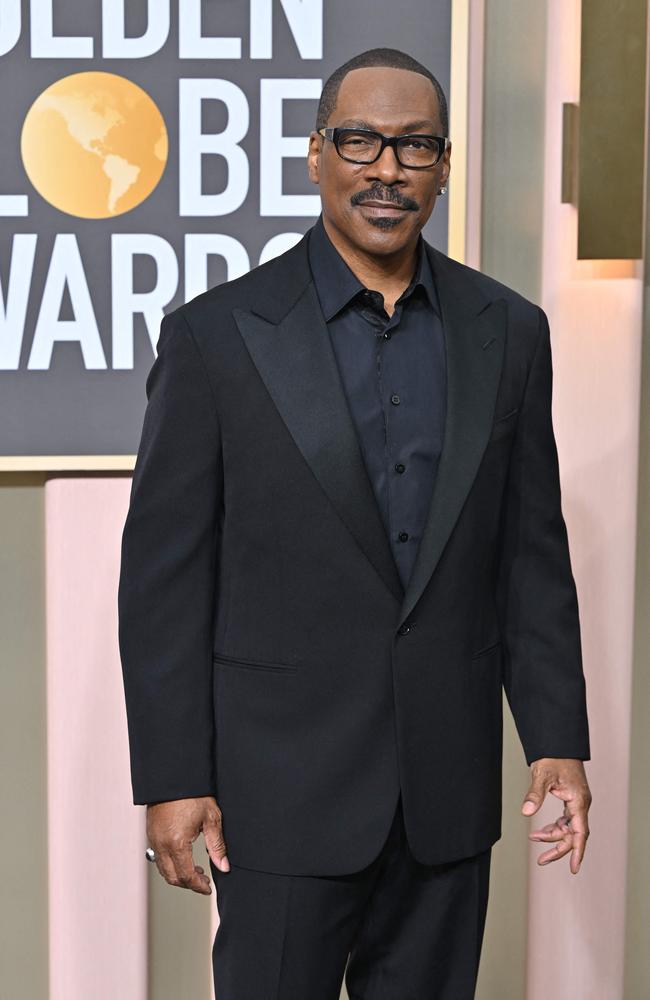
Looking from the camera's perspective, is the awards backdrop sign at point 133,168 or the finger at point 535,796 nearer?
the finger at point 535,796

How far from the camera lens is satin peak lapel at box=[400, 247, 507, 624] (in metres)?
1.22

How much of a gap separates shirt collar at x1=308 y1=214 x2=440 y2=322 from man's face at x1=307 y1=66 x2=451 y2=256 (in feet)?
0.11

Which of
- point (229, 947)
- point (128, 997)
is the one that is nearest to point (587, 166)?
point (229, 947)

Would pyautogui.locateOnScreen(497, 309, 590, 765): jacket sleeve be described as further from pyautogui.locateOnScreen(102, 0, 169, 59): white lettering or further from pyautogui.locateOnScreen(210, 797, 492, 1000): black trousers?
pyautogui.locateOnScreen(102, 0, 169, 59): white lettering

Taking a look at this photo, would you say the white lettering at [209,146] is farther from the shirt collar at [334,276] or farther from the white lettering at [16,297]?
the shirt collar at [334,276]

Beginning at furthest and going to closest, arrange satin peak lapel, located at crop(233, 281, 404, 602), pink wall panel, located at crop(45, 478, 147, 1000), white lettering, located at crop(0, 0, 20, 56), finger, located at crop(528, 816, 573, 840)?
pink wall panel, located at crop(45, 478, 147, 1000)
white lettering, located at crop(0, 0, 20, 56)
finger, located at crop(528, 816, 573, 840)
satin peak lapel, located at crop(233, 281, 404, 602)

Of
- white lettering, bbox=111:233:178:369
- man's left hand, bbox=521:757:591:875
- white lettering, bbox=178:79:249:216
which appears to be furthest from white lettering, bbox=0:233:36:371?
man's left hand, bbox=521:757:591:875

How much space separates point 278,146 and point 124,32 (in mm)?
271

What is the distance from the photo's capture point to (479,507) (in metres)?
1.27

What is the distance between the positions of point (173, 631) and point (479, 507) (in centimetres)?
33

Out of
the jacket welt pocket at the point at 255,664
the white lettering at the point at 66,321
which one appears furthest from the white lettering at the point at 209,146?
the jacket welt pocket at the point at 255,664

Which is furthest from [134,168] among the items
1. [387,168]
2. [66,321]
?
[387,168]

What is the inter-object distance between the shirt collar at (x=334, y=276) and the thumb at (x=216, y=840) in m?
0.52

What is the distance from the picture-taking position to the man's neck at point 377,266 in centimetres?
129
